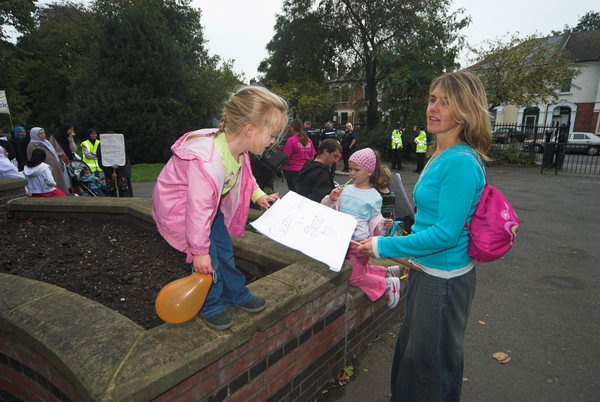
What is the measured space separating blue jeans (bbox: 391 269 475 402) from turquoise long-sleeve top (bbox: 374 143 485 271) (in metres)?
0.13

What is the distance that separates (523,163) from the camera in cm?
1630

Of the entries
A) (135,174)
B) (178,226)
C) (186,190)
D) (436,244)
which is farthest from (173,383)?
(135,174)

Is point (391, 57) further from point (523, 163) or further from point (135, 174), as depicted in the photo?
point (135, 174)

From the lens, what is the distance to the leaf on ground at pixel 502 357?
302cm

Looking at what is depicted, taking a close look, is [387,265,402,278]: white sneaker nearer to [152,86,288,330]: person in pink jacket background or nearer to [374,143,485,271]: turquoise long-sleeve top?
[374,143,485,271]: turquoise long-sleeve top

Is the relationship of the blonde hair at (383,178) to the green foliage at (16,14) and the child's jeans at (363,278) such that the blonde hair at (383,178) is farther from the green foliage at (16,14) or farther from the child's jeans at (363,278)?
the green foliage at (16,14)

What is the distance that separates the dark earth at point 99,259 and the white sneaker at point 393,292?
2000 mm

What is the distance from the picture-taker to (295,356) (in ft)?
7.59

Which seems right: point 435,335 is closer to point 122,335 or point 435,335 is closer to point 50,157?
point 122,335

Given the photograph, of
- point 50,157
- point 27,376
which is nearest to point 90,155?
point 50,157

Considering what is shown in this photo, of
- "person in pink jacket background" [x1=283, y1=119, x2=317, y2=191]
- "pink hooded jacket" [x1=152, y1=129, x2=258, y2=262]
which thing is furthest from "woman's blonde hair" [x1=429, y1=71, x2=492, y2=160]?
"person in pink jacket background" [x1=283, y1=119, x2=317, y2=191]

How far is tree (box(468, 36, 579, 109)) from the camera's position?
19234 mm

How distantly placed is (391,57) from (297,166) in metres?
15.5

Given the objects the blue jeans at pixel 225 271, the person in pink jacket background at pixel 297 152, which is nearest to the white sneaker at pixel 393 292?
the blue jeans at pixel 225 271
